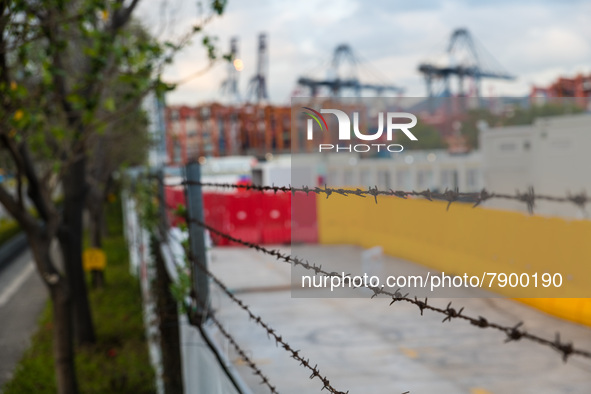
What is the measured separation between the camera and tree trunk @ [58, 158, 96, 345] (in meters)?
10.6

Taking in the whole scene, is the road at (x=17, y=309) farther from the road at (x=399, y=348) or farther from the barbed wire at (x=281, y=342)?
the barbed wire at (x=281, y=342)

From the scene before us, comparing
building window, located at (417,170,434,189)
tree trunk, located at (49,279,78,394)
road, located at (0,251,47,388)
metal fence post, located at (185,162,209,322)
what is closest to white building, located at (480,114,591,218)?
building window, located at (417,170,434,189)

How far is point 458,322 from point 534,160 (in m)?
13.0

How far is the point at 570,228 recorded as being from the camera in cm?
691

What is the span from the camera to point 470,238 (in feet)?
30.5

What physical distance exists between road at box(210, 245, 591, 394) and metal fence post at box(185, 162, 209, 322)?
402 mm

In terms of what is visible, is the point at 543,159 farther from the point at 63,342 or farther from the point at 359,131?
the point at 359,131

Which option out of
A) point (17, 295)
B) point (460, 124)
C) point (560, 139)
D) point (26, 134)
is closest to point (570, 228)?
point (26, 134)

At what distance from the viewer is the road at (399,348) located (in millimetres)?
5176

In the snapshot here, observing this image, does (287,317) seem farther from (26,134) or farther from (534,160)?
(534,160)

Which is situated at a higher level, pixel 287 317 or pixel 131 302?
pixel 287 317

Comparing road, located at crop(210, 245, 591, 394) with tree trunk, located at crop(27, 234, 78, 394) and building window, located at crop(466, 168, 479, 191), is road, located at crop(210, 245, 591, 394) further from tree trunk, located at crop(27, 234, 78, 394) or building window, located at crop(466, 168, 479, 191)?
building window, located at crop(466, 168, 479, 191)

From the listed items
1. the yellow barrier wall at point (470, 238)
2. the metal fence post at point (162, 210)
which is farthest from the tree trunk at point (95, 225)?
the metal fence post at point (162, 210)

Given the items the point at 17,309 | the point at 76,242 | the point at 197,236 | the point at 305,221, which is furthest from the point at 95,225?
the point at 197,236
